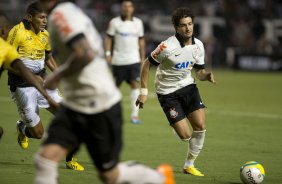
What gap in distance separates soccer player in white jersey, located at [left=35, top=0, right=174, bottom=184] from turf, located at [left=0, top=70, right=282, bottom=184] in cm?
249

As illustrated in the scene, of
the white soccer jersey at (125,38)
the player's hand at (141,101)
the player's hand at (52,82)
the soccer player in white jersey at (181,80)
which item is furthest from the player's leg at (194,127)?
the white soccer jersey at (125,38)

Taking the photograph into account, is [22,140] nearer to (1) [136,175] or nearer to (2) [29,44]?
(2) [29,44]

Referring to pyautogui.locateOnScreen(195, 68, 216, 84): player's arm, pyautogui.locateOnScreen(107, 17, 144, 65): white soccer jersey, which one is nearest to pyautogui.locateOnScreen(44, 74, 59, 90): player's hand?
pyautogui.locateOnScreen(195, 68, 216, 84): player's arm

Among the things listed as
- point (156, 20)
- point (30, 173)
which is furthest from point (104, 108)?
point (156, 20)

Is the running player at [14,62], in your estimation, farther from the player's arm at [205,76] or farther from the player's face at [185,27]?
the player's face at [185,27]

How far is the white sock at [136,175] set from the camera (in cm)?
644

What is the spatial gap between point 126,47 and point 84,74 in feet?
34.1

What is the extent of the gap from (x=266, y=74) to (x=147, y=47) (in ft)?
19.3

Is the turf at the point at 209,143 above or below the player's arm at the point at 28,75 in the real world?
below

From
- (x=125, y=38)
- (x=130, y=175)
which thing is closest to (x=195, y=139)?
(x=130, y=175)

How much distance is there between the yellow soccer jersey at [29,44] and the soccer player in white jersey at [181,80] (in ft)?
5.42

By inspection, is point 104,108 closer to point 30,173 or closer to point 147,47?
point 30,173

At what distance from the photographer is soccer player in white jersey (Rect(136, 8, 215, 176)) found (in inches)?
380

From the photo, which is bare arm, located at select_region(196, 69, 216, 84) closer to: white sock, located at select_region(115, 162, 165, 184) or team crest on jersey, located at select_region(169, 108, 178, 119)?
team crest on jersey, located at select_region(169, 108, 178, 119)
